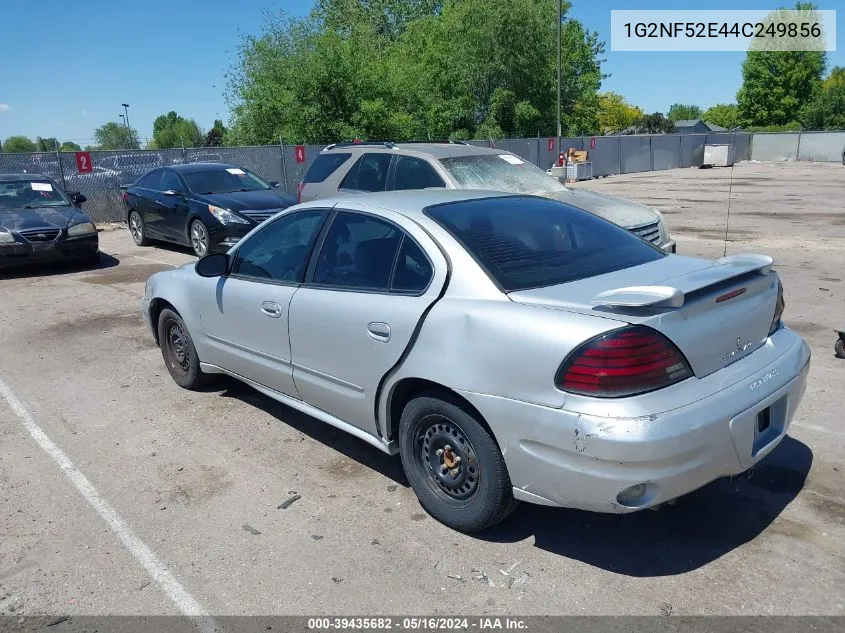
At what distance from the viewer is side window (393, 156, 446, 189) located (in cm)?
859

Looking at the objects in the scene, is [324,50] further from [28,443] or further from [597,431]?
[597,431]

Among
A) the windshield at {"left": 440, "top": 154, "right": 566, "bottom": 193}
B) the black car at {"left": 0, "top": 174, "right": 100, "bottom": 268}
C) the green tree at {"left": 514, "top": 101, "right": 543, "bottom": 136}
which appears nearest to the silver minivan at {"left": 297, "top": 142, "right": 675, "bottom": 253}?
the windshield at {"left": 440, "top": 154, "right": 566, "bottom": 193}

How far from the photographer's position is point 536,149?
33.2 meters

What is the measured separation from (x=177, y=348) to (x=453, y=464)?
3.11 meters

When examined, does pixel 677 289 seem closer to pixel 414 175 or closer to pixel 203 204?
pixel 414 175

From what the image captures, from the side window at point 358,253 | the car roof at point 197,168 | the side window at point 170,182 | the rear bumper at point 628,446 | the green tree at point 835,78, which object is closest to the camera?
the rear bumper at point 628,446

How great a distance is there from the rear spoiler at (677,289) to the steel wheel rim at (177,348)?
3560mm

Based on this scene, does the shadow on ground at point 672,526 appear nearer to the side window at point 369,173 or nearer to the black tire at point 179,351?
the black tire at point 179,351

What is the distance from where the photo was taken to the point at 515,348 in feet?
10.0

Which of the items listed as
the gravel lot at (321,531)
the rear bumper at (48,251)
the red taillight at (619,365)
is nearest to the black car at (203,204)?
the rear bumper at (48,251)

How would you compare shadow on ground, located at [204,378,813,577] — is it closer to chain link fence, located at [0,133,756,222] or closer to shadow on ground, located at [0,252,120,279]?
shadow on ground, located at [0,252,120,279]

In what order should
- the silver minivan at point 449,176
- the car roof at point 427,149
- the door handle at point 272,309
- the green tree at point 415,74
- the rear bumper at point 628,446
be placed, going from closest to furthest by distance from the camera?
the rear bumper at point 628,446 → the door handle at point 272,309 → the silver minivan at point 449,176 → the car roof at point 427,149 → the green tree at point 415,74

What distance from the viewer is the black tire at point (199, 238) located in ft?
38.3

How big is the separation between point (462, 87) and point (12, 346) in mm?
39155
